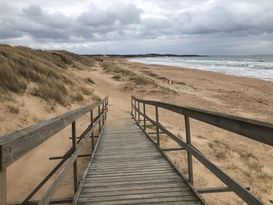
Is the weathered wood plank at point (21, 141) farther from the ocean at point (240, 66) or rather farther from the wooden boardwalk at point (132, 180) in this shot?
the ocean at point (240, 66)

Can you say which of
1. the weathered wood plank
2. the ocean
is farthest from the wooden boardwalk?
the ocean

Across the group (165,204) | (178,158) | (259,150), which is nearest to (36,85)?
(178,158)

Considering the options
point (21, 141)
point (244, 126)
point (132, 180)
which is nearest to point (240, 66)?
point (132, 180)

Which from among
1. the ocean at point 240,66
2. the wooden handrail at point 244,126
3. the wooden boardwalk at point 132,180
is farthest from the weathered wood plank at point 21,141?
the ocean at point 240,66

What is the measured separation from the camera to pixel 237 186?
2.51m

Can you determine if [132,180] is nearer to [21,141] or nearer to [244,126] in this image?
[244,126]

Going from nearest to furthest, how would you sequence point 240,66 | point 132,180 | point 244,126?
point 244,126
point 132,180
point 240,66

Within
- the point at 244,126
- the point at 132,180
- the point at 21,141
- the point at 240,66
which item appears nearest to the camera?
the point at 21,141

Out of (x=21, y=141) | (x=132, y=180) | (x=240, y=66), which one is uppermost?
(x=240, y=66)

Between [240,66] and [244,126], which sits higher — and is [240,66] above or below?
above

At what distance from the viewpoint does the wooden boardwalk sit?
12.9ft

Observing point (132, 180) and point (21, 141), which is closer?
point (21, 141)

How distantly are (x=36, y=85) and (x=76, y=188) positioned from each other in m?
9.46

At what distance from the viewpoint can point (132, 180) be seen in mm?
4715
